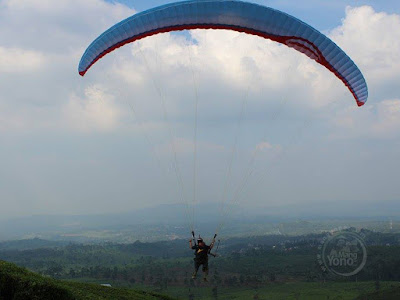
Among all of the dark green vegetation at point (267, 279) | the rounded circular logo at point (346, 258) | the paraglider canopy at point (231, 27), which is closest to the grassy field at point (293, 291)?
the dark green vegetation at point (267, 279)

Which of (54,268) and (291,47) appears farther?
(54,268)

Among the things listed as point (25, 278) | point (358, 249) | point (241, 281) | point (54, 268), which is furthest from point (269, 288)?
point (25, 278)

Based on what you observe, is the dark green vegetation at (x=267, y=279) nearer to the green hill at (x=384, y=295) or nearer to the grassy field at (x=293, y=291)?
the grassy field at (x=293, y=291)

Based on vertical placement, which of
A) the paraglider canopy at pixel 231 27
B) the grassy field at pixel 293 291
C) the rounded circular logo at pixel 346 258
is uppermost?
the paraglider canopy at pixel 231 27

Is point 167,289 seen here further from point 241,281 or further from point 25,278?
point 25,278

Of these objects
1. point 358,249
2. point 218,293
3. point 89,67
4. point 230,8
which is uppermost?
point 230,8

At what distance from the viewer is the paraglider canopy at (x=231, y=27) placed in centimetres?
1532

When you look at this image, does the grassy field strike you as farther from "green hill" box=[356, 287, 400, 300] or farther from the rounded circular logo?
the rounded circular logo

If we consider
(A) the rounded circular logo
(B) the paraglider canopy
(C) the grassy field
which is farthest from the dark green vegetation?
(B) the paraglider canopy

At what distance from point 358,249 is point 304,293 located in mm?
61030

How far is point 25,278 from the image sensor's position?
1645cm

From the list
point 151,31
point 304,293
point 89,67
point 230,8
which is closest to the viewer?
point 230,8

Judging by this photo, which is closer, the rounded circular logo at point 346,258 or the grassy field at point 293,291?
the grassy field at point 293,291

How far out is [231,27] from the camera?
16141 millimetres
